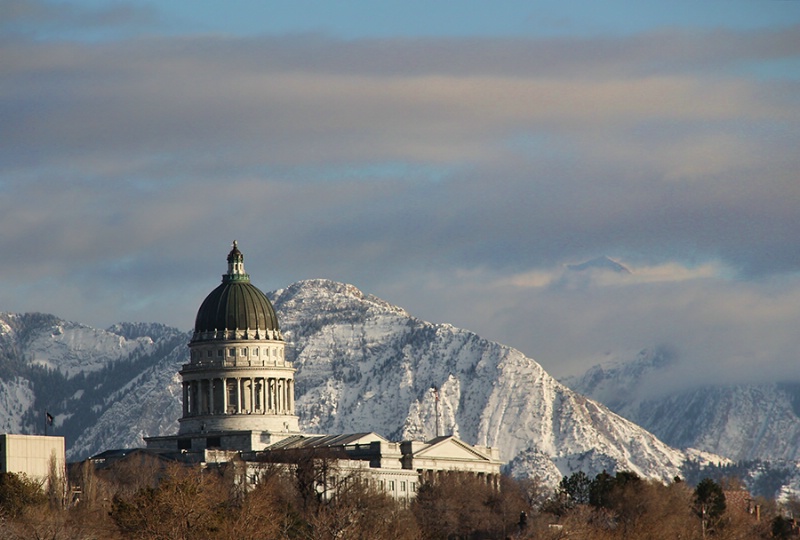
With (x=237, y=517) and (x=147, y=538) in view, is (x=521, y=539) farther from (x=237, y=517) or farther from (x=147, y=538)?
(x=147, y=538)

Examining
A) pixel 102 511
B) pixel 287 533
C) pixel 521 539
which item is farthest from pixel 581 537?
pixel 102 511

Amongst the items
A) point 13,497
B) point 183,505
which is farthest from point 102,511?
point 183,505

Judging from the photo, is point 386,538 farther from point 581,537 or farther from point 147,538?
point 147,538

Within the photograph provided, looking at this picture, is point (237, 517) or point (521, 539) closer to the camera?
point (237, 517)

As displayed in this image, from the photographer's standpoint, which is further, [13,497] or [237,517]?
[13,497]

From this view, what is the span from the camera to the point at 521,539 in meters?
196

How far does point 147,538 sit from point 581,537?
4270cm

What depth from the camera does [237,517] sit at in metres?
182

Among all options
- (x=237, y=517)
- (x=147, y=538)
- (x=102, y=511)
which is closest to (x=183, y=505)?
(x=147, y=538)

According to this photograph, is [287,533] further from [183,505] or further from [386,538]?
[183,505]

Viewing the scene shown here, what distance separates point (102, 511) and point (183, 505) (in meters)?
32.7

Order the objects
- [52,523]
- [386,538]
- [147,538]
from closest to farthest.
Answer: [147,538] → [52,523] → [386,538]

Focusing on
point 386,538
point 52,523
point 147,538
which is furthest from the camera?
point 386,538

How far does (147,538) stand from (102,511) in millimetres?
34924
